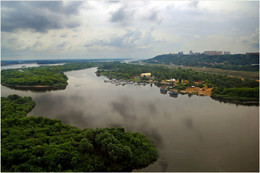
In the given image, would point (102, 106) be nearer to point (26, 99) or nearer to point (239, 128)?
point (26, 99)

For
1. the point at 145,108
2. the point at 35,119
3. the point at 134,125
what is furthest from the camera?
the point at 145,108

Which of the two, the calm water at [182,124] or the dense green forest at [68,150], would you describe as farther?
the calm water at [182,124]

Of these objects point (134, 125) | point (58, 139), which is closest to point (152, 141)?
point (134, 125)

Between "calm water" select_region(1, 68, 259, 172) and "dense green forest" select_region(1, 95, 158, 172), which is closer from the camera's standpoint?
"dense green forest" select_region(1, 95, 158, 172)

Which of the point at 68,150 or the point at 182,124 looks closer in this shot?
the point at 68,150
